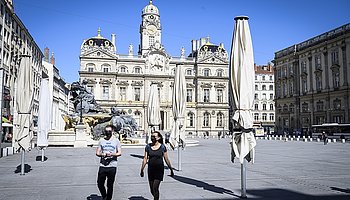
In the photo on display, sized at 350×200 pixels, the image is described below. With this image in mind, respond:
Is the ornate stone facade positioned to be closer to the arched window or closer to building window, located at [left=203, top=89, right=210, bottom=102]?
building window, located at [left=203, top=89, right=210, bottom=102]

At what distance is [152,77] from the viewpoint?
73.1 m

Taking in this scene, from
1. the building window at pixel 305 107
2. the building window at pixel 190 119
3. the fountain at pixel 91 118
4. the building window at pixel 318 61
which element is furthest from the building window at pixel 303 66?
the fountain at pixel 91 118

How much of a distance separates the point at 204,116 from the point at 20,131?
6605 centimetres

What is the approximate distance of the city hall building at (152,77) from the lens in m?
70.4

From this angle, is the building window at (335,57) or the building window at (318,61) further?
the building window at (318,61)

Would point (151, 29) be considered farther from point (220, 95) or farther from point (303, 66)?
point (303, 66)

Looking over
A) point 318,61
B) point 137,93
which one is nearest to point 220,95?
point 137,93

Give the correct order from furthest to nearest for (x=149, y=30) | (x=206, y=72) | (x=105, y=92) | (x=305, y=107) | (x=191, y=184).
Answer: (x=206, y=72)
(x=149, y=30)
(x=105, y=92)
(x=305, y=107)
(x=191, y=184)

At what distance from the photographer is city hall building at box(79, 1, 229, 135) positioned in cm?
7044

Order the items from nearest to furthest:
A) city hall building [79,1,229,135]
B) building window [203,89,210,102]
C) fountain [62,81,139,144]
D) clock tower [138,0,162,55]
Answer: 1. fountain [62,81,139,144]
2. city hall building [79,1,229,135]
3. clock tower [138,0,162,55]
4. building window [203,89,210,102]

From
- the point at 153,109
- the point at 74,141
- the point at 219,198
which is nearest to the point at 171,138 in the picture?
the point at 153,109

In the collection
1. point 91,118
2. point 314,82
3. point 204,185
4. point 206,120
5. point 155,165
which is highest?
point 314,82

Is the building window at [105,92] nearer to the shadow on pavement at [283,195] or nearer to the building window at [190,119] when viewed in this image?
the building window at [190,119]

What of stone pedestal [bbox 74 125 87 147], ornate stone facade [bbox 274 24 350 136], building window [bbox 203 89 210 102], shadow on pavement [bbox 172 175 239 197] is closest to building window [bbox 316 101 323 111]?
ornate stone facade [bbox 274 24 350 136]
